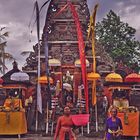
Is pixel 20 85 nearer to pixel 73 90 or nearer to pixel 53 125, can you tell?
pixel 53 125

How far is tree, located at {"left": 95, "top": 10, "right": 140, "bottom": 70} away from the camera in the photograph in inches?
2002

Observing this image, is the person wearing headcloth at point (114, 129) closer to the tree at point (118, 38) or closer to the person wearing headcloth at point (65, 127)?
the person wearing headcloth at point (65, 127)

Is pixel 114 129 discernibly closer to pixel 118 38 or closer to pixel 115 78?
pixel 115 78

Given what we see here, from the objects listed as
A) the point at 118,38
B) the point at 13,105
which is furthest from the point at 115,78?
the point at 118,38

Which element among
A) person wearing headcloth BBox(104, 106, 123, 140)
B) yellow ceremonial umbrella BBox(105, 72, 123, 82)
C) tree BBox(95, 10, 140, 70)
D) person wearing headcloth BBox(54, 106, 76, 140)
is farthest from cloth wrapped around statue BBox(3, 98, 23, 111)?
tree BBox(95, 10, 140, 70)

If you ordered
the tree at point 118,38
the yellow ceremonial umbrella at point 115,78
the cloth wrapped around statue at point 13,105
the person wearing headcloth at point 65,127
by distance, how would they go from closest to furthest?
the person wearing headcloth at point 65,127 → the cloth wrapped around statue at point 13,105 → the yellow ceremonial umbrella at point 115,78 → the tree at point 118,38

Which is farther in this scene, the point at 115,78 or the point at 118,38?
the point at 118,38

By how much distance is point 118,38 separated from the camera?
52750mm

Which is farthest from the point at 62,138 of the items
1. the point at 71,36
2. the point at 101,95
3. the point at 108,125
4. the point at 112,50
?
the point at 112,50

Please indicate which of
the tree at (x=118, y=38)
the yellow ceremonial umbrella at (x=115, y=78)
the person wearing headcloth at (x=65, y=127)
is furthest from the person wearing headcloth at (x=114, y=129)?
the tree at (x=118, y=38)

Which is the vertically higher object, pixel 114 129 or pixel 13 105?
pixel 13 105

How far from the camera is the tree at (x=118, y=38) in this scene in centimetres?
5084

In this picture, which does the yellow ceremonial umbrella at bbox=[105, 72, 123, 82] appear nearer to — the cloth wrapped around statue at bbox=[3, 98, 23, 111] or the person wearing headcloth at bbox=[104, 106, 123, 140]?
the cloth wrapped around statue at bbox=[3, 98, 23, 111]

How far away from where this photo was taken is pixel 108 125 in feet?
46.1
